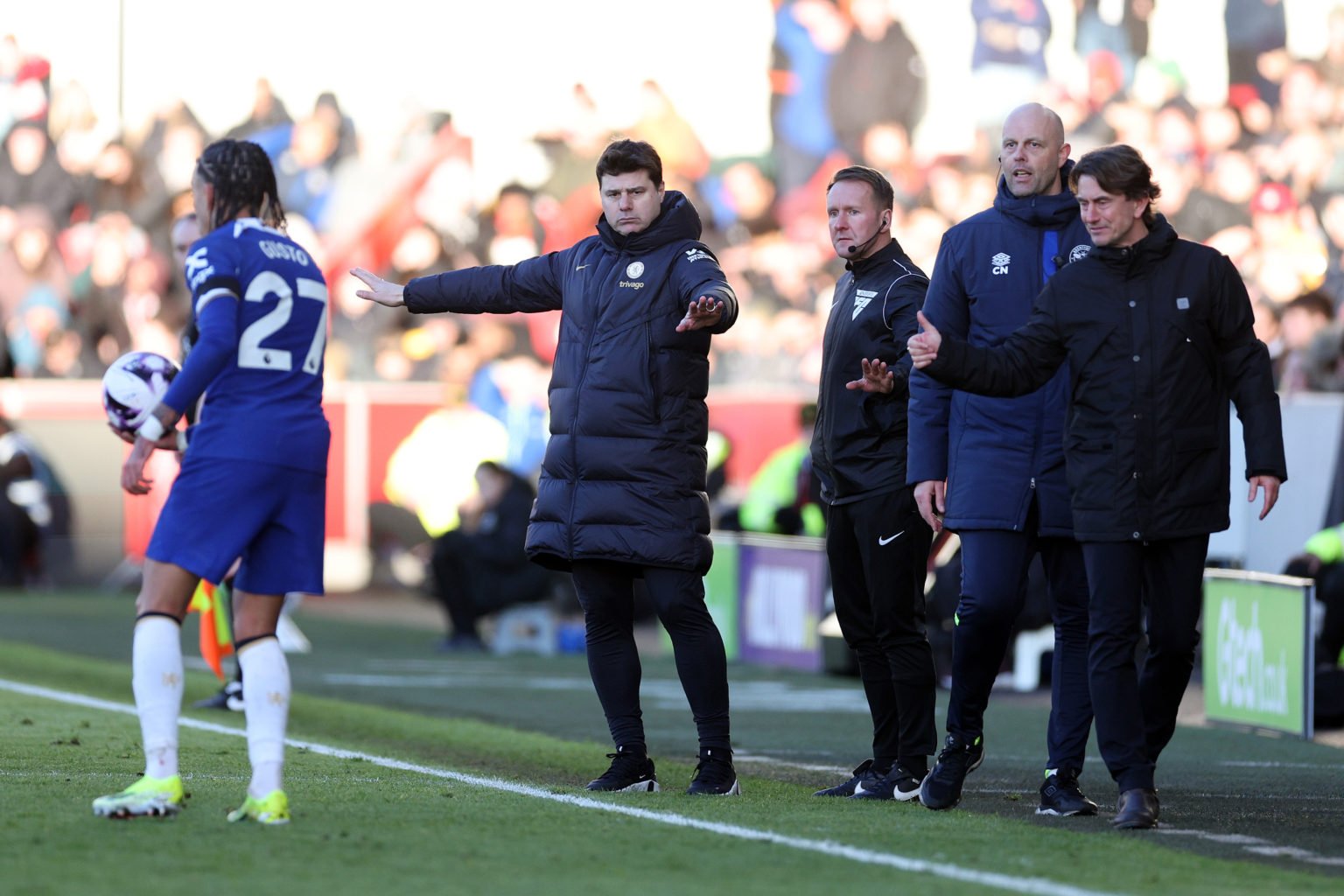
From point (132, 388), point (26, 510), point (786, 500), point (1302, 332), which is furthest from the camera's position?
point (26, 510)

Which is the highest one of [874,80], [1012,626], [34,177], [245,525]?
[874,80]

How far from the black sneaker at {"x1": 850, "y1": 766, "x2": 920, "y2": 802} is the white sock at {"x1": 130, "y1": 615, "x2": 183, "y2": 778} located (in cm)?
239

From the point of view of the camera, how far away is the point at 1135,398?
6777 millimetres

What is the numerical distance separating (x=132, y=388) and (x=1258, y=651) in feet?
20.9

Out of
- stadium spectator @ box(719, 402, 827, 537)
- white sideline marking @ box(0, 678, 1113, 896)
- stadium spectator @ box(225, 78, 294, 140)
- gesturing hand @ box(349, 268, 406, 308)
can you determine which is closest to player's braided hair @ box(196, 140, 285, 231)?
gesturing hand @ box(349, 268, 406, 308)

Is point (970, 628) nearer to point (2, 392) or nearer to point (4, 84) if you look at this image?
point (2, 392)

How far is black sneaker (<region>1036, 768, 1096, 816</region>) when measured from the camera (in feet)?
23.2

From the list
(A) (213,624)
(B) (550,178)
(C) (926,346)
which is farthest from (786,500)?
(C) (926,346)

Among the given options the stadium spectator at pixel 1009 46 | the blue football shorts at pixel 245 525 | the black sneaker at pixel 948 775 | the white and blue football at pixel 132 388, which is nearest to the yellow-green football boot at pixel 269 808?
the blue football shorts at pixel 245 525

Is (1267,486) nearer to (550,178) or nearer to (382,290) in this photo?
(382,290)

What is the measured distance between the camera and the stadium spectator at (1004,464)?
23.2 feet

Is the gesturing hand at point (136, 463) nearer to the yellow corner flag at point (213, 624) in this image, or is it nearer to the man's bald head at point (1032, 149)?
the man's bald head at point (1032, 149)

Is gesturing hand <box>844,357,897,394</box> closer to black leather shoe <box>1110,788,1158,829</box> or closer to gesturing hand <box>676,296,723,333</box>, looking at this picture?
gesturing hand <box>676,296,723,333</box>

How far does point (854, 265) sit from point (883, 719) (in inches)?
60.8
